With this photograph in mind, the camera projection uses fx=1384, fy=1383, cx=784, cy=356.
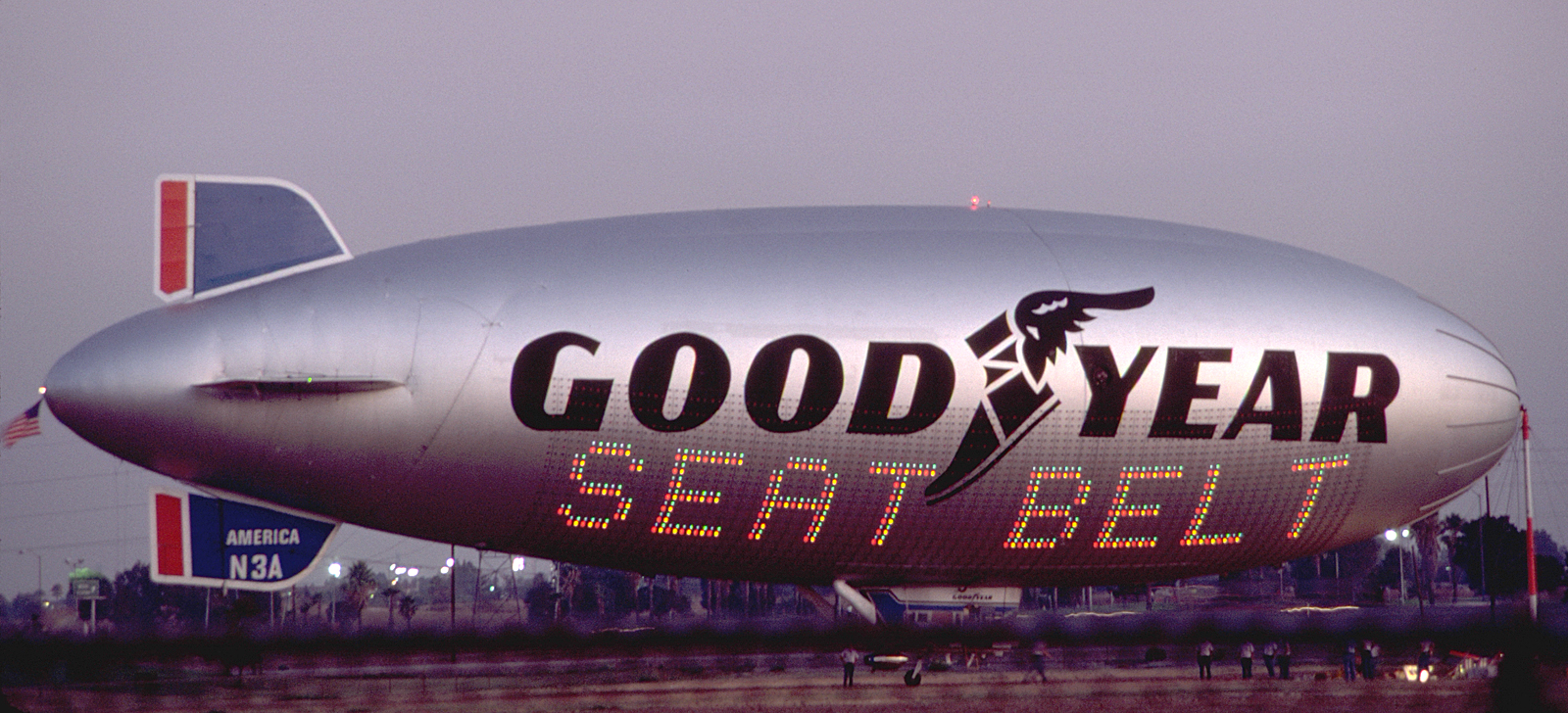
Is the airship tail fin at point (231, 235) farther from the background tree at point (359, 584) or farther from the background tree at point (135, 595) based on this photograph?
the background tree at point (359, 584)

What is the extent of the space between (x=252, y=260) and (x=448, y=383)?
3.92 m

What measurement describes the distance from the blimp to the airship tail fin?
5cm

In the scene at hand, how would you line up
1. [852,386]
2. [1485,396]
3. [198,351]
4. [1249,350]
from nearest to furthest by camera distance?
[198,351] → [852,386] → [1249,350] → [1485,396]

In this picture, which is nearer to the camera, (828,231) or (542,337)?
(542,337)

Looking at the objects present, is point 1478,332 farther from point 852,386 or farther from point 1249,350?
point 852,386

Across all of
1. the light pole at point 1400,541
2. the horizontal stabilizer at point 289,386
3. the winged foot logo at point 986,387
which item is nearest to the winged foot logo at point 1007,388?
the winged foot logo at point 986,387

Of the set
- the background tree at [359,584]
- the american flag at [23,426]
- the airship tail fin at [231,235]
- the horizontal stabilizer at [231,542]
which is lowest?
the background tree at [359,584]

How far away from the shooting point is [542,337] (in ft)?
66.2

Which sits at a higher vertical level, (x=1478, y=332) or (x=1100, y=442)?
(x=1478, y=332)

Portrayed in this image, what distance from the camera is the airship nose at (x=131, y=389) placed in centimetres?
1930

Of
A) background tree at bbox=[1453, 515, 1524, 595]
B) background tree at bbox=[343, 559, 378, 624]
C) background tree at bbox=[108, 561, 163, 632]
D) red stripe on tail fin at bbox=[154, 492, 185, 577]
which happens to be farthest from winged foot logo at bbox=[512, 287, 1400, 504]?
background tree at bbox=[343, 559, 378, 624]

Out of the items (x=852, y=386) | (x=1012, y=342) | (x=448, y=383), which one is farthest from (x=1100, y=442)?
(x=448, y=383)

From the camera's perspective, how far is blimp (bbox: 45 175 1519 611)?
1972 cm

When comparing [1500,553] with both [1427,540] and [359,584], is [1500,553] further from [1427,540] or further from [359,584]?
[359,584]
